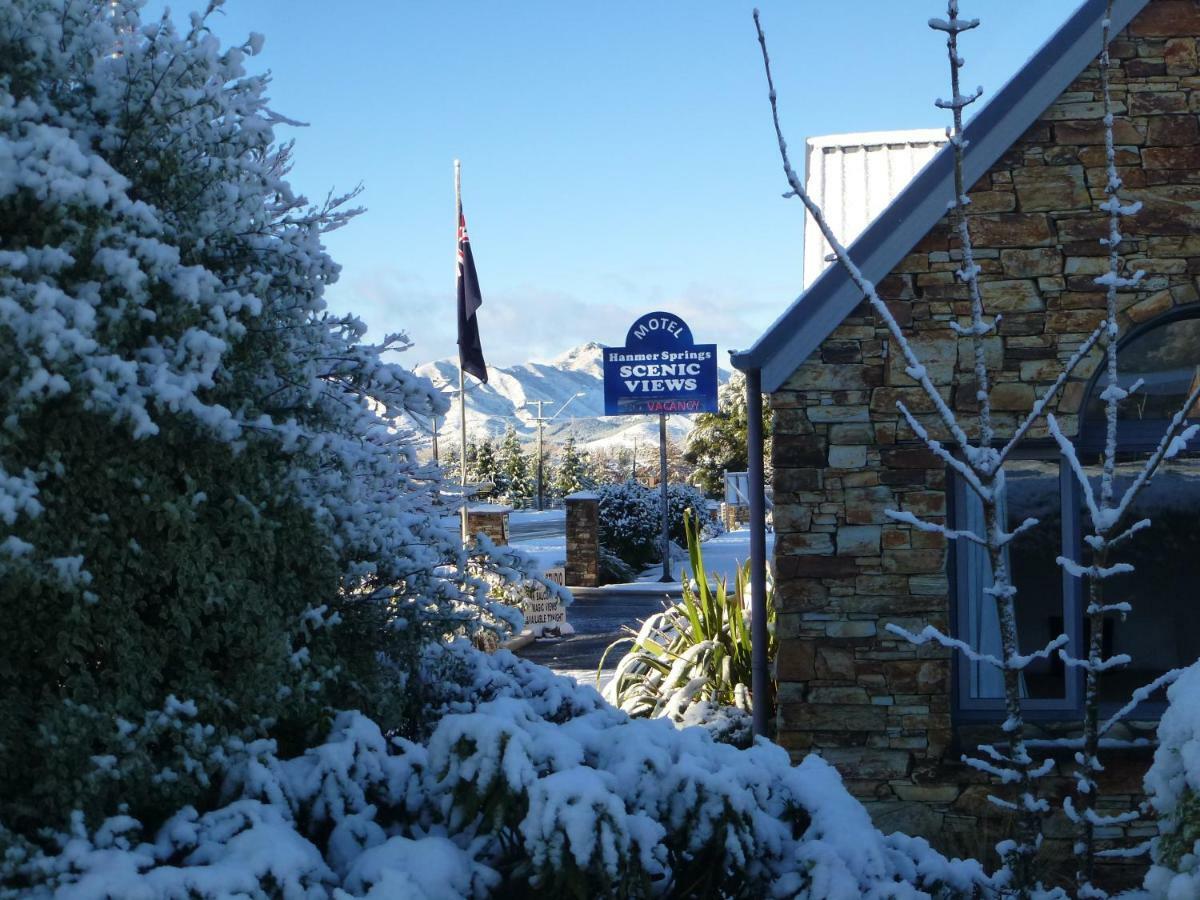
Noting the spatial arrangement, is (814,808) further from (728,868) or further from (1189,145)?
(1189,145)

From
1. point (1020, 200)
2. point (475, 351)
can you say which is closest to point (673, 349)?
point (475, 351)

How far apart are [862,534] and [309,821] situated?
3.68m

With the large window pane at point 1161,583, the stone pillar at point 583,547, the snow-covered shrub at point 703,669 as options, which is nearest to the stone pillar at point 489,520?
the stone pillar at point 583,547

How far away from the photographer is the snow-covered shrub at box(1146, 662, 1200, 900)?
3.18m

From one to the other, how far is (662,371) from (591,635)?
6.55m

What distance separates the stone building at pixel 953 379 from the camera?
6.21 m

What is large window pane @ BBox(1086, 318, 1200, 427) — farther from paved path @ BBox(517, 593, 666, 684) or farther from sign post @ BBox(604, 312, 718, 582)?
sign post @ BBox(604, 312, 718, 582)

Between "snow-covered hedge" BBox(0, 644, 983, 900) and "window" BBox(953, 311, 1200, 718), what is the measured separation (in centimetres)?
271

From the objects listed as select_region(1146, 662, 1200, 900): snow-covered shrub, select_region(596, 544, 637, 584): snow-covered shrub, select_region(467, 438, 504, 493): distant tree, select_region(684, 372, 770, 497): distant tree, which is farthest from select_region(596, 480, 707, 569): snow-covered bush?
select_region(467, 438, 504, 493): distant tree

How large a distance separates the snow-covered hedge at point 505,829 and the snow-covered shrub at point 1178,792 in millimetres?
714

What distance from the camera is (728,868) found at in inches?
140

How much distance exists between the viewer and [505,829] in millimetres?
3539

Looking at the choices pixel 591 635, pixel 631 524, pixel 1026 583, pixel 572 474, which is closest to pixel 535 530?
pixel 572 474

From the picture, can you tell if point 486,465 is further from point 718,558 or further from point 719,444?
point 718,558
